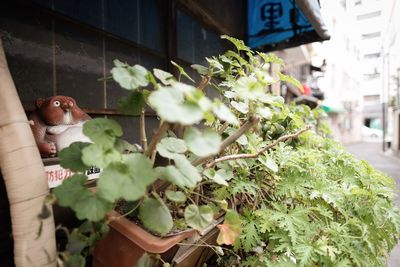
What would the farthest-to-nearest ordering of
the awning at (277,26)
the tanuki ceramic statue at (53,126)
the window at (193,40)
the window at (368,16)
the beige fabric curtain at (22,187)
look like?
1. the window at (368,16)
2. the awning at (277,26)
3. the window at (193,40)
4. the tanuki ceramic statue at (53,126)
5. the beige fabric curtain at (22,187)

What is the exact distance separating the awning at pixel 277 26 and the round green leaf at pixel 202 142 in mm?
3651

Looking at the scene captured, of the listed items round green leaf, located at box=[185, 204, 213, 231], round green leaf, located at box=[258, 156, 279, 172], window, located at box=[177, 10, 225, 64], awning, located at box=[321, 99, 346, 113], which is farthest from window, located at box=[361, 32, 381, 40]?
round green leaf, located at box=[185, 204, 213, 231]

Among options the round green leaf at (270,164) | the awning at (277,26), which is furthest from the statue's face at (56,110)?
the awning at (277,26)

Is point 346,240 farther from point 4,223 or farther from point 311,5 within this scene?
point 311,5

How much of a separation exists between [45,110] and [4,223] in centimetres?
72

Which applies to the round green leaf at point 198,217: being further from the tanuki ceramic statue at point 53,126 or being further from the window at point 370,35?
the window at point 370,35

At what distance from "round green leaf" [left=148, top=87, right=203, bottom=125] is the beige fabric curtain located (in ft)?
2.41

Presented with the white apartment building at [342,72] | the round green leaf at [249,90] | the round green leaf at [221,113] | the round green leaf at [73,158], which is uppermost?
the white apartment building at [342,72]

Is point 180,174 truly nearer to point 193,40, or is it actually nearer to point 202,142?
point 202,142

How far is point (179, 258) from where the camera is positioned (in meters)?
1.32

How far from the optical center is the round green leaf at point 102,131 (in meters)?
0.95

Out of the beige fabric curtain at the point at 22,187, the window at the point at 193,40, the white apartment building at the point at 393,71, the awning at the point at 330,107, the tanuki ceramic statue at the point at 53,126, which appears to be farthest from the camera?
the white apartment building at the point at 393,71

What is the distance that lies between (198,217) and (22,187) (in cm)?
78

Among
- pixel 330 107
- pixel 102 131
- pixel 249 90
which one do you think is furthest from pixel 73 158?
pixel 330 107
